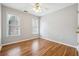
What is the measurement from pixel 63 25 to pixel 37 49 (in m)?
0.84

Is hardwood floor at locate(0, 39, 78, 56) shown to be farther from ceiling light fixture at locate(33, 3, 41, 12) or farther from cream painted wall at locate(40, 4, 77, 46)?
ceiling light fixture at locate(33, 3, 41, 12)

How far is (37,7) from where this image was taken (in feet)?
4.67

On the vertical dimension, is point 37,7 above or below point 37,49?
above

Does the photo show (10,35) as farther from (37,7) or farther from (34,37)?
(37,7)

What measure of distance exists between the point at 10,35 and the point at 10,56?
14.0 inches

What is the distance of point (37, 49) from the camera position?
5.38 feet

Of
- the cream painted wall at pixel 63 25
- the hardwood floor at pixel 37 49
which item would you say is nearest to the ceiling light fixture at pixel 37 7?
the cream painted wall at pixel 63 25

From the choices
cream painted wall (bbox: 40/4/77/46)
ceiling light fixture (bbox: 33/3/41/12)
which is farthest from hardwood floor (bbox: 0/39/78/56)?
ceiling light fixture (bbox: 33/3/41/12)

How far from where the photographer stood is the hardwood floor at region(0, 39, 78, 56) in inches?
59.0

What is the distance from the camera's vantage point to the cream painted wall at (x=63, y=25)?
160 cm

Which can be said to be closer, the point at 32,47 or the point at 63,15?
the point at 32,47

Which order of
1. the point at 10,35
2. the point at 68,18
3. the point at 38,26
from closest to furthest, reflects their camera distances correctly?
the point at 10,35
the point at 38,26
the point at 68,18

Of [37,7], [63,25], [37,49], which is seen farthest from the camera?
[63,25]

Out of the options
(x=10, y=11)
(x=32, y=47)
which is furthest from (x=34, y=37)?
(x=10, y=11)
